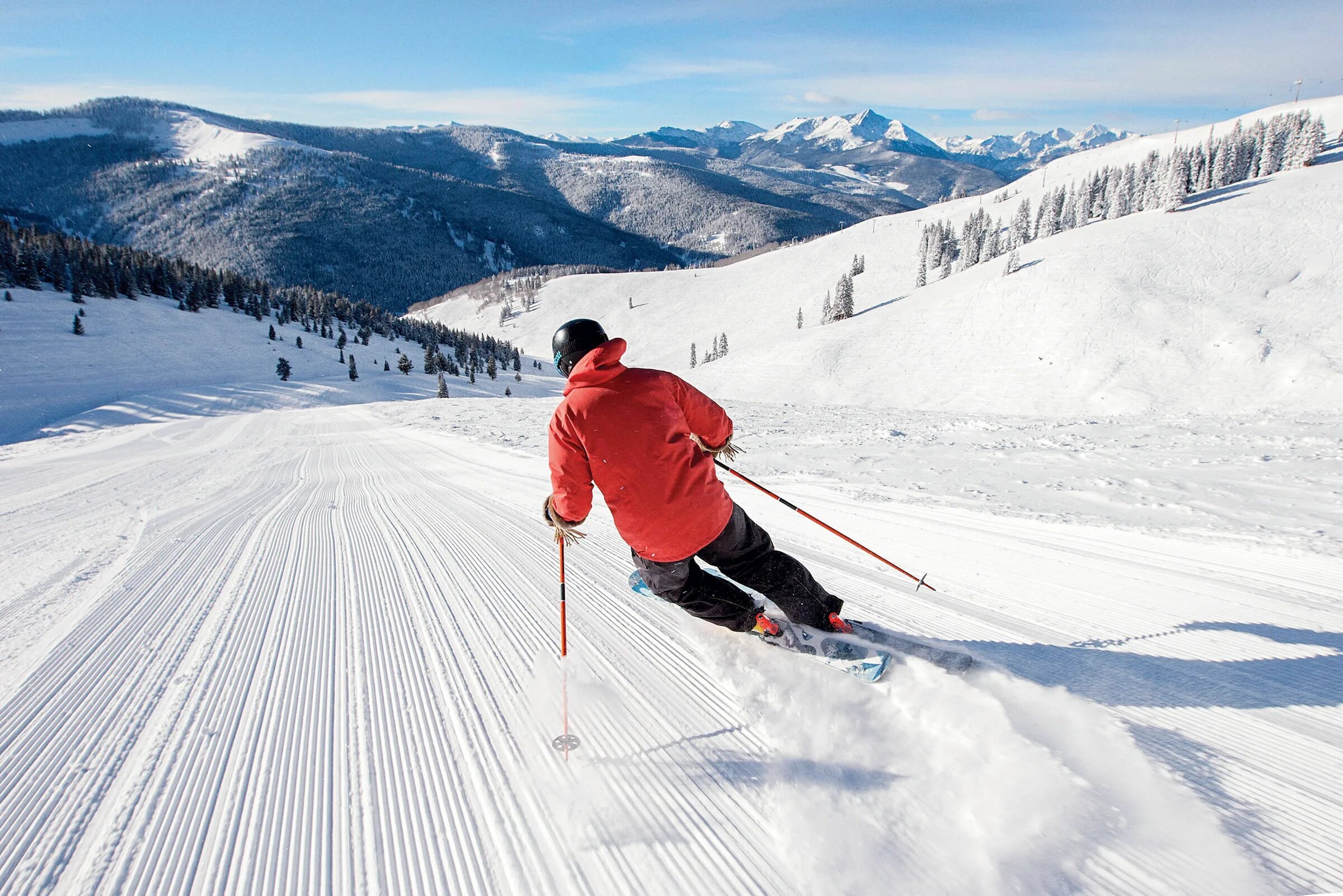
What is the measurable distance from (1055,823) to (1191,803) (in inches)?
21.5

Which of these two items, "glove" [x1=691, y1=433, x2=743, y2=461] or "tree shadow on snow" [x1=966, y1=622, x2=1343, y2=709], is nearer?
"tree shadow on snow" [x1=966, y1=622, x2=1343, y2=709]

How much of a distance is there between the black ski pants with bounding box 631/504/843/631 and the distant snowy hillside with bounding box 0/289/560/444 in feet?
123

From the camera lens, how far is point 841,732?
2.70m

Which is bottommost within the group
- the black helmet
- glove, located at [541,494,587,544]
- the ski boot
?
the ski boot

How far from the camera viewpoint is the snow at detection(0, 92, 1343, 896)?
2107mm

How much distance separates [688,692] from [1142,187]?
9470 cm

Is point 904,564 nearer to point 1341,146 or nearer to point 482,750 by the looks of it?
point 482,750

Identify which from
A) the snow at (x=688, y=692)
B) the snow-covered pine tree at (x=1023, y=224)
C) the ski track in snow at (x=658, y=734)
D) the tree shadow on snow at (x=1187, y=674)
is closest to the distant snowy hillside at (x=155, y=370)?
the snow at (x=688, y=692)

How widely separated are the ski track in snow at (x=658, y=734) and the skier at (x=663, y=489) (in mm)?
406

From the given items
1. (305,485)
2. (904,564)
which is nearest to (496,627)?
(904,564)

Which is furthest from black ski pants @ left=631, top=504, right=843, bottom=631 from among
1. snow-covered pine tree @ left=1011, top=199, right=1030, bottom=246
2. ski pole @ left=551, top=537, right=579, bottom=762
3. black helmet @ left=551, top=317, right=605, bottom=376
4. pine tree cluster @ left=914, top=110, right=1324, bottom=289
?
snow-covered pine tree @ left=1011, top=199, right=1030, bottom=246

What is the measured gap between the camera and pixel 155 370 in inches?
1687

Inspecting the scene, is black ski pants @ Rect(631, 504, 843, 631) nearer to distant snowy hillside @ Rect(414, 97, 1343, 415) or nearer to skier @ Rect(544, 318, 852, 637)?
skier @ Rect(544, 318, 852, 637)

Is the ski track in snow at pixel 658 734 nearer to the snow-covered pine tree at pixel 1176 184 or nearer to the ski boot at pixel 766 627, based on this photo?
the ski boot at pixel 766 627
